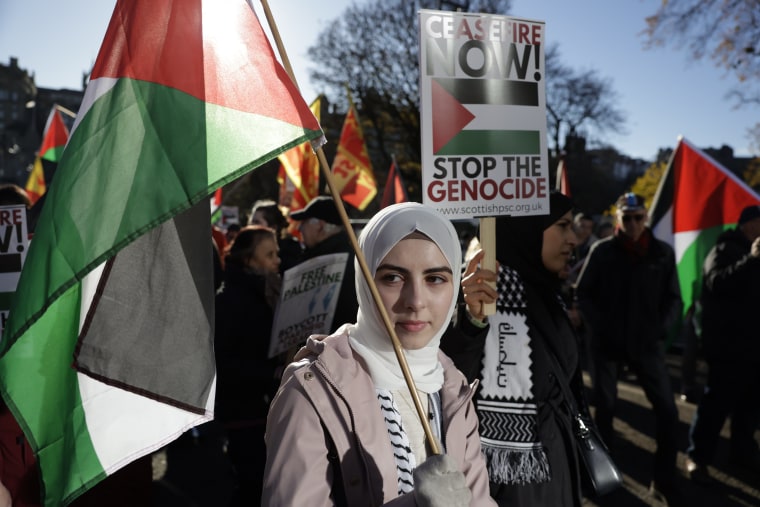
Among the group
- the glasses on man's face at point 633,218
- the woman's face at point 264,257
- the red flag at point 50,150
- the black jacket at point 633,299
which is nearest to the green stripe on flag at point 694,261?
the black jacket at point 633,299

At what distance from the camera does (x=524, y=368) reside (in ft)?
8.15

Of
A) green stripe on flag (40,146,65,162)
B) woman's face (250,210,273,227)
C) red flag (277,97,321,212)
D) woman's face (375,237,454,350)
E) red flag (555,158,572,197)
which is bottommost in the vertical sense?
woman's face (375,237,454,350)

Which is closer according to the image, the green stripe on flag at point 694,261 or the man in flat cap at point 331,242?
the man in flat cap at point 331,242

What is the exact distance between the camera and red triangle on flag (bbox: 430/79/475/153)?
7.64 feet

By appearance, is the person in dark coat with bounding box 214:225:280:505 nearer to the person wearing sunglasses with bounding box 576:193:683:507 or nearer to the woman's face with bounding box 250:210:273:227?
the person wearing sunglasses with bounding box 576:193:683:507

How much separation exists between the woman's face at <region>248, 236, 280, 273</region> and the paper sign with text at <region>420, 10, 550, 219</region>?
187 centimetres

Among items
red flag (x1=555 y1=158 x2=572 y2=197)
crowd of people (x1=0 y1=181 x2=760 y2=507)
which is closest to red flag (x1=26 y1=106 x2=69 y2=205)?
crowd of people (x1=0 y1=181 x2=760 y2=507)

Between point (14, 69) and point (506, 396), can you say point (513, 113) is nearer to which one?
point (506, 396)

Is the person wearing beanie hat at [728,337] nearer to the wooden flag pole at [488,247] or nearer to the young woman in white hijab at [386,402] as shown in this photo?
the wooden flag pole at [488,247]

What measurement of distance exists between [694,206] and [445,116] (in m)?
3.85

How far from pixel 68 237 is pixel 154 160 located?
0.27m

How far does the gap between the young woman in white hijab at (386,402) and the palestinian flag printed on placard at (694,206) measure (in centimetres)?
426

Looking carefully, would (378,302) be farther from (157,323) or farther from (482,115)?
(482,115)

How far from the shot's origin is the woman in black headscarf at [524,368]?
234cm
